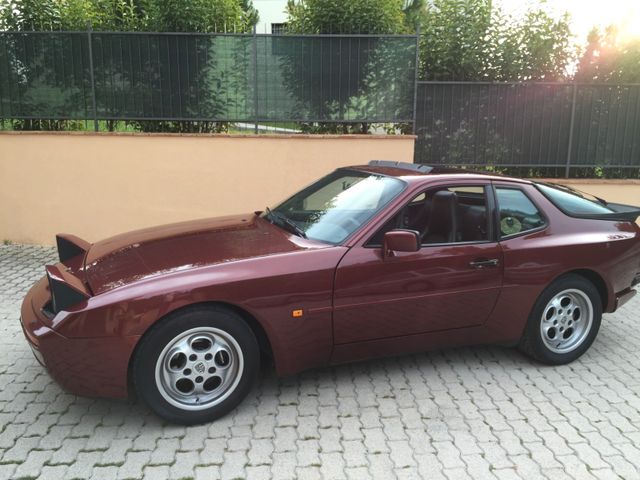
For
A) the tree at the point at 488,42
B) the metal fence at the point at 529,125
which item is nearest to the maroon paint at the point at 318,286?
the metal fence at the point at 529,125

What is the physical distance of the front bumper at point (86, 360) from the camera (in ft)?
9.21

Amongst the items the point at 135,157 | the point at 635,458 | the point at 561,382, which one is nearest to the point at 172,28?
the point at 135,157

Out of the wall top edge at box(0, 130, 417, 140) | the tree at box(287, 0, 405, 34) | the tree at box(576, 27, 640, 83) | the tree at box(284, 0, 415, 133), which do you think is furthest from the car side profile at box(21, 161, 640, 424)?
the tree at box(576, 27, 640, 83)

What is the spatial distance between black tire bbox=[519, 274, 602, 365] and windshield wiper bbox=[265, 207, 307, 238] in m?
1.77

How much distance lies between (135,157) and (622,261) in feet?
19.0

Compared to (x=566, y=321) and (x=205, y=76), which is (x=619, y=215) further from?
(x=205, y=76)

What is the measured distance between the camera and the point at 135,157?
7.09 m

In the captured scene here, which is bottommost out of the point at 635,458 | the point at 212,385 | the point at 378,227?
the point at 635,458

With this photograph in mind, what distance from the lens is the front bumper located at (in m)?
2.81

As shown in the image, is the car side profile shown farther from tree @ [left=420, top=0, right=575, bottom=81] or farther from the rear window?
tree @ [left=420, top=0, right=575, bottom=81]

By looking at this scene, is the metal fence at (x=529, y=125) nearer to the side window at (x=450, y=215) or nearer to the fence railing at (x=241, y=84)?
the fence railing at (x=241, y=84)

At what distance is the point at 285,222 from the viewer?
151 inches

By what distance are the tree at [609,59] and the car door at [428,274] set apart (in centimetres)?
532

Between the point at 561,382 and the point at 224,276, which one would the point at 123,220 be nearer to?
the point at 224,276
